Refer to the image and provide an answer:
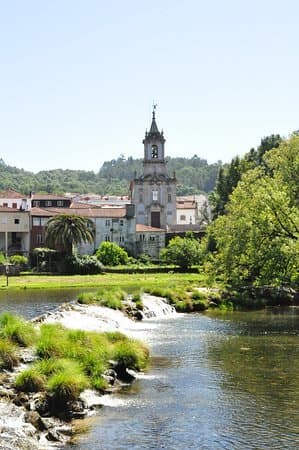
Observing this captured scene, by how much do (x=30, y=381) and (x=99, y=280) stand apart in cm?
5865

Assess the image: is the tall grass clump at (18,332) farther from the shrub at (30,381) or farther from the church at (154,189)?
the church at (154,189)

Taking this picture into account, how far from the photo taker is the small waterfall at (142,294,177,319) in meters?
46.9

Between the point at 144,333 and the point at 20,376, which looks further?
the point at 144,333

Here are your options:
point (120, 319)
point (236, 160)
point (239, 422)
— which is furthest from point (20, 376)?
point (236, 160)

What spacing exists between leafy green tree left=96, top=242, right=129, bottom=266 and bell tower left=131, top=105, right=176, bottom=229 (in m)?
19.0

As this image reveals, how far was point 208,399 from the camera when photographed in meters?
23.0

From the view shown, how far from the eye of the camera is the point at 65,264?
90.8m

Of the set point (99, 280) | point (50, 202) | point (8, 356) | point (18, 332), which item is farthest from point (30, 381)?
point (50, 202)

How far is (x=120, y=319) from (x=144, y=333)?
13.9ft

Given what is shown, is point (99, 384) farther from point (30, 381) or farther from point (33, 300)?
point (33, 300)

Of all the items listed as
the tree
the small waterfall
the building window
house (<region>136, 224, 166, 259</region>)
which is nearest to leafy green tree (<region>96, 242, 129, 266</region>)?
the tree

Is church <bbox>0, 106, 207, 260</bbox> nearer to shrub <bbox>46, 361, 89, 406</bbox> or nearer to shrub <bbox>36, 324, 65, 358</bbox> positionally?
shrub <bbox>36, 324, 65, 358</bbox>

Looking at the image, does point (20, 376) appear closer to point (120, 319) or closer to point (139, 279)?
point (120, 319)

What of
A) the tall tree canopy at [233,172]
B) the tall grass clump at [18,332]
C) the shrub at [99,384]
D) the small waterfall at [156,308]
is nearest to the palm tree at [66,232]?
the tall tree canopy at [233,172]
